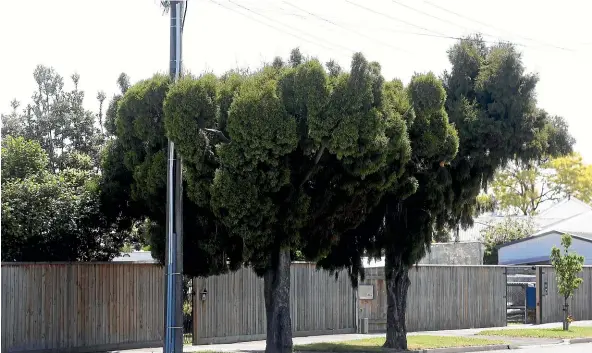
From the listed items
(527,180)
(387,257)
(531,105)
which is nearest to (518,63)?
(531,105)

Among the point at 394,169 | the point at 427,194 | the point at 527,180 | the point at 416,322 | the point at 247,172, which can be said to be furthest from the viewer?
the point at 527,180

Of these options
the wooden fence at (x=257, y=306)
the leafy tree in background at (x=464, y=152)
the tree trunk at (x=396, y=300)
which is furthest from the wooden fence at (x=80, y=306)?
the tree trunk at (x=396, y=300)

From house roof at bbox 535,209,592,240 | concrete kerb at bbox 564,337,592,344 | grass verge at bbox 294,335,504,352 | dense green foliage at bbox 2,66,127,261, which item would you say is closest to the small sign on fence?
grass verge at bbox 294,335,504,352

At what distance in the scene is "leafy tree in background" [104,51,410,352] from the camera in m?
18.4

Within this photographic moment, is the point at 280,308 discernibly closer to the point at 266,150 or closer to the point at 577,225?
the point at 266,150

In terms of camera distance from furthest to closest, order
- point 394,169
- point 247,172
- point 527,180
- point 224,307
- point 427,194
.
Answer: point 527,180
point 224,307
point 427,194
point 394,169
point 247,172

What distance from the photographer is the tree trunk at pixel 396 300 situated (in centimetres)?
2392

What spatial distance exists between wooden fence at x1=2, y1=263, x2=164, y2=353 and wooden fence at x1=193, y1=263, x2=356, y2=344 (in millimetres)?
1555

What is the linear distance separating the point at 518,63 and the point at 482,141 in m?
2.09

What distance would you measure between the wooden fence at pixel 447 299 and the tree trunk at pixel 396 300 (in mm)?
5667

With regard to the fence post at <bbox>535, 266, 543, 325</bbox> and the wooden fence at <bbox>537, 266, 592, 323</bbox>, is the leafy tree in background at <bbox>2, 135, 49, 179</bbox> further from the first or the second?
the wooden fence at <bbox>537, 266, 592, 323</bbox>

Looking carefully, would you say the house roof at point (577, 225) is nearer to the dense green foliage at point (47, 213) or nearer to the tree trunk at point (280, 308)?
the tree trunk at point (280, 308)

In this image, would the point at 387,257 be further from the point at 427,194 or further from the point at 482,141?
the point at 482,141

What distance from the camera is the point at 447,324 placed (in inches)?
1280
